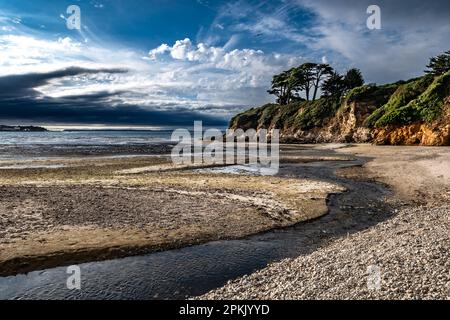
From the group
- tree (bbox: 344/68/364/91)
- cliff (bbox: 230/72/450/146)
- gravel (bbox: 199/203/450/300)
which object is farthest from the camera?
tree (bbox: 344/68/364/91)

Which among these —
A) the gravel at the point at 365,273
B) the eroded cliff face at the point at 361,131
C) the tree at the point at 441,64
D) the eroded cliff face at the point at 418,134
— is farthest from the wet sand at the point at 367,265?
the tree at the point at 441,64

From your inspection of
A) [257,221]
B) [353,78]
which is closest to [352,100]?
[353,78]

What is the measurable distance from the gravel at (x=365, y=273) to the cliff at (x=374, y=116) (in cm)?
4913

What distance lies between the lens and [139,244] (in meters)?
13.8

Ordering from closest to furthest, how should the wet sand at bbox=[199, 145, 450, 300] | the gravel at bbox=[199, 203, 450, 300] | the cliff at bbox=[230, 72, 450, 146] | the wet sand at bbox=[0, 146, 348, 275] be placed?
the gravel at bbox=[199, 203, 450, 300] → the wet sand at bbox=[199, 145, 450, 300] → the wet sand at bbox=[0, 146, 348, 275] → the cliff at bbox=[230, 72, 450, 146]

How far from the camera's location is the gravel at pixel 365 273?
27.8 feet

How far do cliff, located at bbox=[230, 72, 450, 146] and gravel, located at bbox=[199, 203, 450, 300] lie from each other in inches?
1934

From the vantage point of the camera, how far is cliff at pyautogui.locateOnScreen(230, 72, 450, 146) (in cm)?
5653

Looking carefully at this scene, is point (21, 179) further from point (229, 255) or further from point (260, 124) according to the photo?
point (260, 124)

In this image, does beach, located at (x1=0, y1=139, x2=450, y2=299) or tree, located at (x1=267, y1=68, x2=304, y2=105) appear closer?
beach, located at (x1=0, y1=139, x2=450, y2=299)

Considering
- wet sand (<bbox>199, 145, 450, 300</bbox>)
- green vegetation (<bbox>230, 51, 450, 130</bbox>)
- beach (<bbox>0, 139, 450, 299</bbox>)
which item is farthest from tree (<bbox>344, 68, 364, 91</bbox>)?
wet sand (<bbox>199, 145, 450, 300</bbox>)

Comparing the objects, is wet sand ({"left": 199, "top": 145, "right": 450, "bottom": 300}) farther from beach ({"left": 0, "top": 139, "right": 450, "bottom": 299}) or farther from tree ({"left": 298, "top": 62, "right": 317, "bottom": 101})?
tree ({"left": 298, "top": 62, "right": 317, "bottom": 101})
